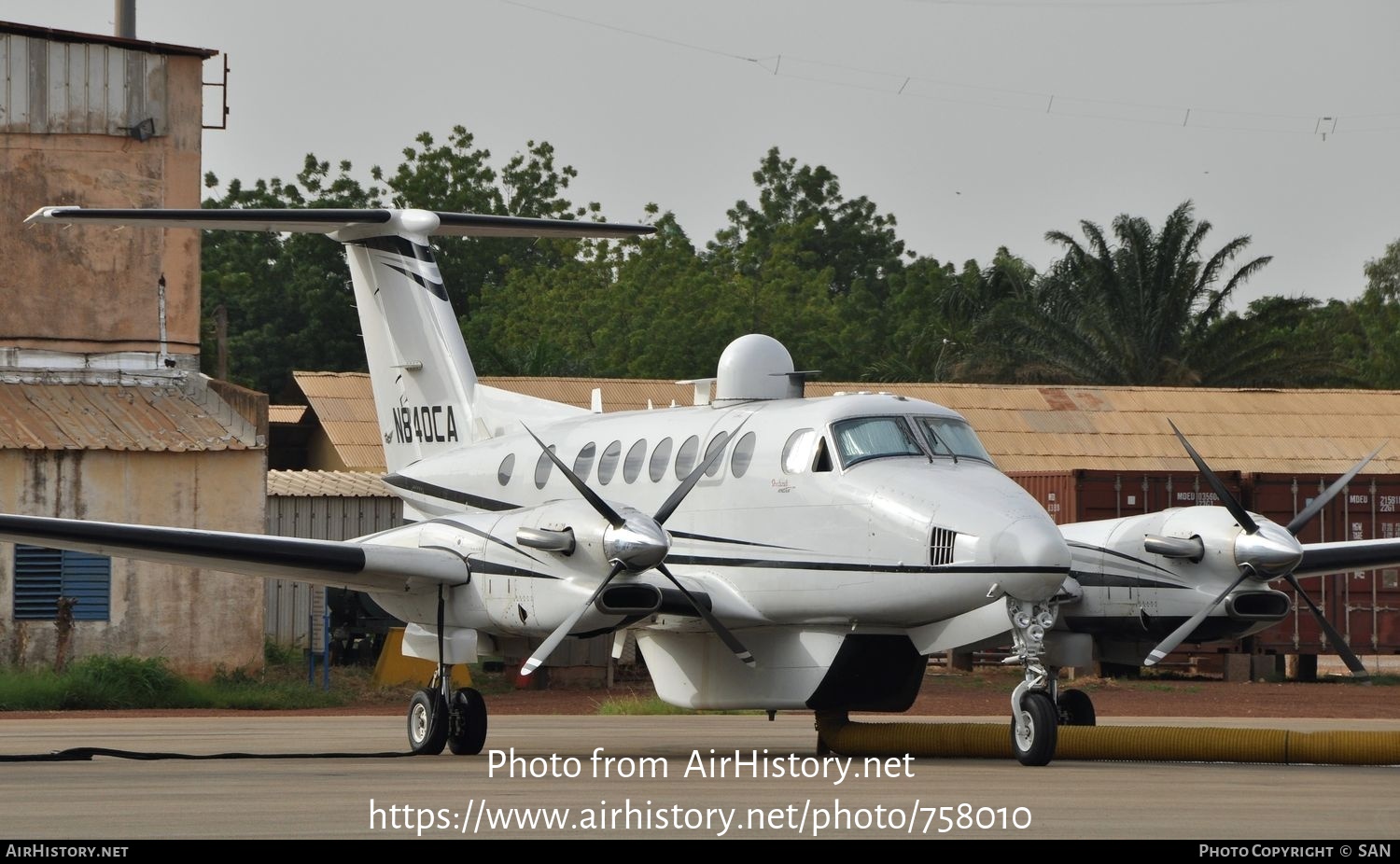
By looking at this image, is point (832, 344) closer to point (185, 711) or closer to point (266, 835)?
point (185, 711)

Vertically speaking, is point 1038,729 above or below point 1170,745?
above

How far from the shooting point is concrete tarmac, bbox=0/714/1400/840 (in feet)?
31.5

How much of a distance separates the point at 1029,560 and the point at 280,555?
6.16m

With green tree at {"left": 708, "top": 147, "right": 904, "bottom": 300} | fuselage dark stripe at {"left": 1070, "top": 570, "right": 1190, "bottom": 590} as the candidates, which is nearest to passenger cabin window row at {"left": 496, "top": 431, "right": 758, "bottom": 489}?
fuselage dark stripe at {"left": 1070, "top": 570, "right": 1190, "bottom": 590}

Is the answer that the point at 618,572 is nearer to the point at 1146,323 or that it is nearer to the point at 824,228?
the point at 1146,323

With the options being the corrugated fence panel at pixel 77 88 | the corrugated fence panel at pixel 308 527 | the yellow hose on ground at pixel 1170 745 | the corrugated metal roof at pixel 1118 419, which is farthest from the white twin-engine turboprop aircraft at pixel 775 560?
the corrugated metal roof at pixel 1118 419

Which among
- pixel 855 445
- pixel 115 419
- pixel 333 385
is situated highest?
pixel 333 385

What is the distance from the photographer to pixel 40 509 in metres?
24.7

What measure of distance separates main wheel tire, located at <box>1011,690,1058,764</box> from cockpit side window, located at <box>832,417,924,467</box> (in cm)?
222

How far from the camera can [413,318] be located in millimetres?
19781

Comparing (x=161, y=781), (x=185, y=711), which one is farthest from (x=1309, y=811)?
(x=185, y=711)

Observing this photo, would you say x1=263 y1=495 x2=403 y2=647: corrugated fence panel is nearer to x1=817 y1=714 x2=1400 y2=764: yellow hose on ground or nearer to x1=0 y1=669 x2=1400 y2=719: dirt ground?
x1=0 y1=669 x2=1400 y2=719: dirt ground

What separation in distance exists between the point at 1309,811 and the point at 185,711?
17.0 metres

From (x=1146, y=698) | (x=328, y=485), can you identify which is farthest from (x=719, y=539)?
(x=328, y=485)
